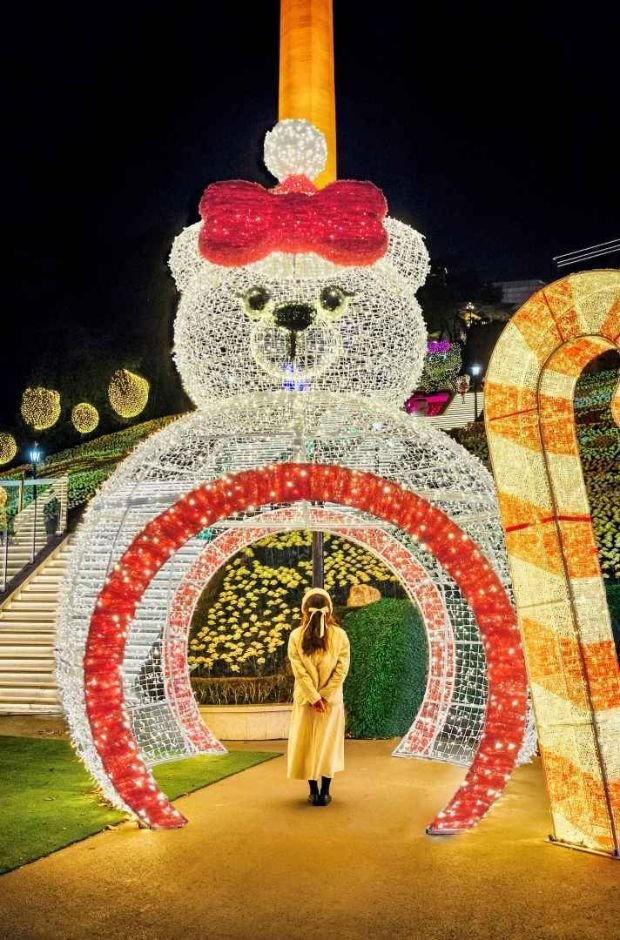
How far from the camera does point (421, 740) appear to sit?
26.8 feet

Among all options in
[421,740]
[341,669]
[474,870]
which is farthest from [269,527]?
[474,870]

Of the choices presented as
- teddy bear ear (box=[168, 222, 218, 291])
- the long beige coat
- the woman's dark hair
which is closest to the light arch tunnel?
the long beige coat

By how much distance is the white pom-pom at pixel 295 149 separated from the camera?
7.30m

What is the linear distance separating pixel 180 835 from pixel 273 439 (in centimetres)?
294

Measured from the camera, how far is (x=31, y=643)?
37.6 ft

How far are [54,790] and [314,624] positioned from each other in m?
2.38

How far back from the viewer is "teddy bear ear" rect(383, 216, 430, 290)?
735 cm

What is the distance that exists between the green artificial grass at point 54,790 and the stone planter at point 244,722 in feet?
2.03

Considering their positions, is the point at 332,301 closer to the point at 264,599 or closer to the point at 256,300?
the point at 256,300

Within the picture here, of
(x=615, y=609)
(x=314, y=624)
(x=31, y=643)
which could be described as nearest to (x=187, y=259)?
(x=314, y=624)

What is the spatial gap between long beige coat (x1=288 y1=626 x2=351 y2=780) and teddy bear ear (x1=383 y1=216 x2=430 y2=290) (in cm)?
304

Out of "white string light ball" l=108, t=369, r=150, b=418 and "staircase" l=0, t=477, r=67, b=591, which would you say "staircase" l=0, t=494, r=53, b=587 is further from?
"white string light ball" l=108, t=369, r=150, b=418

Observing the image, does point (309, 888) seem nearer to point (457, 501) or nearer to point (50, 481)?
point (457, 501)

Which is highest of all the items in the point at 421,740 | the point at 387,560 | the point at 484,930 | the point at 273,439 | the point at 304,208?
the point at 304,208
